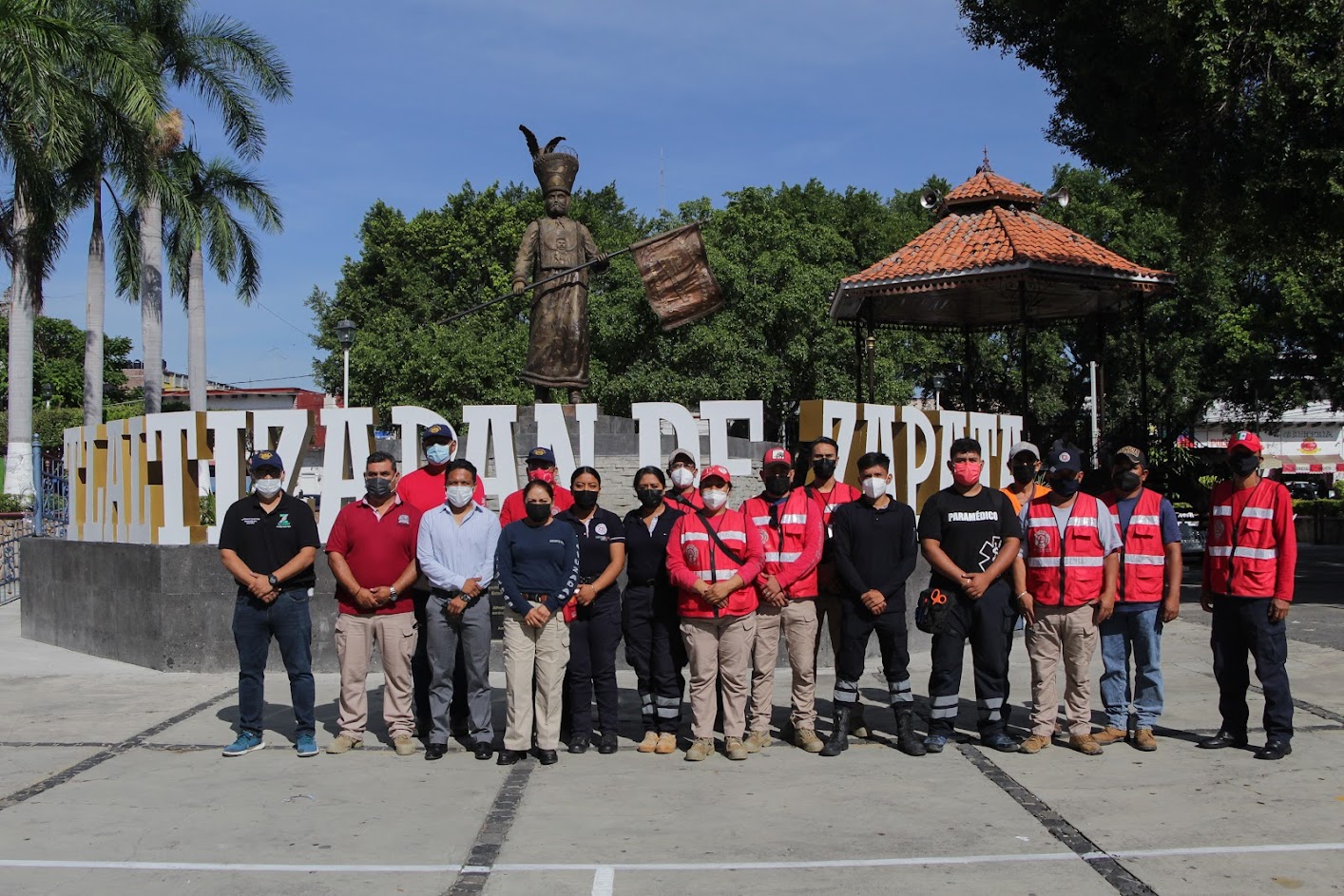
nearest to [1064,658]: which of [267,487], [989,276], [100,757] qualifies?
[267,487]

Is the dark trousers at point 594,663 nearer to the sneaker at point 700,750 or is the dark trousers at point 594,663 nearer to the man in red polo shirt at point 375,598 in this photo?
the sneaker at point 700,750

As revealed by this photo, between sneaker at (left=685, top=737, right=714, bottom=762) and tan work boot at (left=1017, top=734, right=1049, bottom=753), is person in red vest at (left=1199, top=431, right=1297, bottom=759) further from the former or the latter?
sneaker at (left=685, top=737, right=714, bottom=762)

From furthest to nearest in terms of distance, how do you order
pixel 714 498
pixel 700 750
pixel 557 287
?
pixel 557 287, pixel 714 498, pixel 700 750

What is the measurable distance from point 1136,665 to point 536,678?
11.7 feet

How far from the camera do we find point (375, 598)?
288 inches

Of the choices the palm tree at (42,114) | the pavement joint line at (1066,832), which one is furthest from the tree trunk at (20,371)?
the pavement joint line at (1066,832)

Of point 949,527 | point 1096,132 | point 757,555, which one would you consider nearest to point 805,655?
point 757,555

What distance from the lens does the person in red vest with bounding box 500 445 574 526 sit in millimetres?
7508

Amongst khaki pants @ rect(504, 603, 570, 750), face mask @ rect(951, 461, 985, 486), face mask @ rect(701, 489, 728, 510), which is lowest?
khaki pants @ rect(504, 603, 570, 750)

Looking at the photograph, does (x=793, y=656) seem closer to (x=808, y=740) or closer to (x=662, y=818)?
(x=808, y=740)

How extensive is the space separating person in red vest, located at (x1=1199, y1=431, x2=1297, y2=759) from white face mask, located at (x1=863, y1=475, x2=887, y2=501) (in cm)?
196

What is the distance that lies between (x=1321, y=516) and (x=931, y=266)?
705 inches

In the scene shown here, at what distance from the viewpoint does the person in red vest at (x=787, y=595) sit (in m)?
7.31

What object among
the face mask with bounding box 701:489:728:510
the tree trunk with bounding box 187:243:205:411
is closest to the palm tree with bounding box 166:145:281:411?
the tree trunk with bounding box 187:243:205:411
